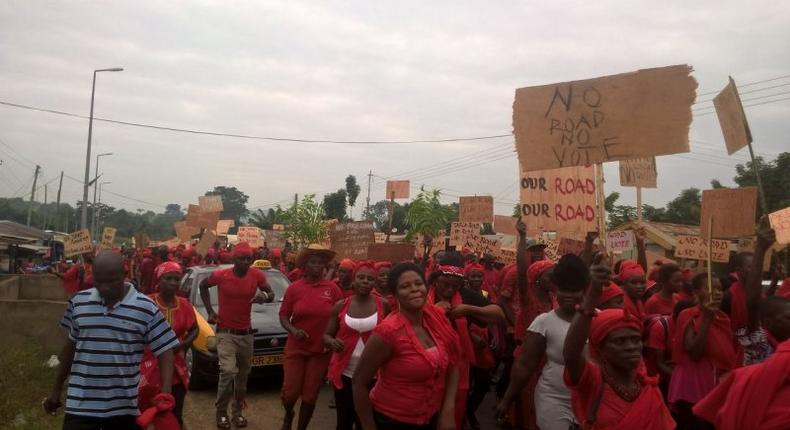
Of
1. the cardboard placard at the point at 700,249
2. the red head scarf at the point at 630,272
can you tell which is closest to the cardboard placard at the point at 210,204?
the cardboard placard at the point at 700,249

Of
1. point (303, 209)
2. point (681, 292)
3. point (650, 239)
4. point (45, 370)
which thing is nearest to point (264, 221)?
point (303, 209)

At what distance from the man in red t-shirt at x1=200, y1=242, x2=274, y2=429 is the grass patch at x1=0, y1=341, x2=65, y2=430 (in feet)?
5.75

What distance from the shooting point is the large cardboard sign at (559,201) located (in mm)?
6852

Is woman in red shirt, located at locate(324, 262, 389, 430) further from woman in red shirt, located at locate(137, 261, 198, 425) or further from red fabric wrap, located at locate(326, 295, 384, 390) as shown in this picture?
woman in red shirt, located at locate(137, 261, 198, 425)

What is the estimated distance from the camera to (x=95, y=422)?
3752 mm

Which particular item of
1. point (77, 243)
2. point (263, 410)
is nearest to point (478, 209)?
point (263, 410)

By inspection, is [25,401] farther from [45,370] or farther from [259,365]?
[259,365]

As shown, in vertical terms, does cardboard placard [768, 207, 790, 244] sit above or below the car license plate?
above

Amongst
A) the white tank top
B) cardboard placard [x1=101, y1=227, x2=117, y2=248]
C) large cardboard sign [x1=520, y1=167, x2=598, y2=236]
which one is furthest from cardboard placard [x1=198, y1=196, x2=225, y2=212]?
the white tank top

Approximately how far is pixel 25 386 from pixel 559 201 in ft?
22.9

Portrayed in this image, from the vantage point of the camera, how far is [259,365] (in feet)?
27.3

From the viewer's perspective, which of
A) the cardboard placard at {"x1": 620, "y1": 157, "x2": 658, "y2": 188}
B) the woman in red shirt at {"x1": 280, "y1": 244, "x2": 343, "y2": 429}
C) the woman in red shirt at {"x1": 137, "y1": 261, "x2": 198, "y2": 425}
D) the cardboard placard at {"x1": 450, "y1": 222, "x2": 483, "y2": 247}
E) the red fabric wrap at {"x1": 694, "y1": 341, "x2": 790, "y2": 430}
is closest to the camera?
the red fabric wrap at {"x1": 694, "y1": 341, "x2": 790, "y2": 430}

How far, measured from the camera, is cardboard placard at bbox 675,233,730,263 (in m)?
9.14

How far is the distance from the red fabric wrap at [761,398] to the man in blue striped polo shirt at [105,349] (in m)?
3.07
